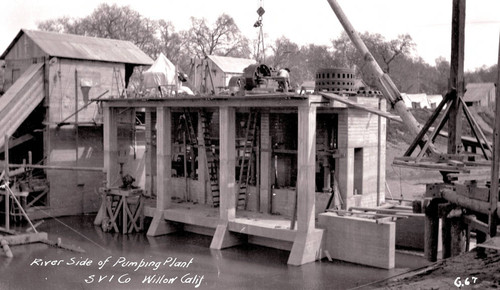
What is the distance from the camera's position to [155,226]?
35531 millimetres

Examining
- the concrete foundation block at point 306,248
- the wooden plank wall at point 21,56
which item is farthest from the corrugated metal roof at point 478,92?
the wooden plank wall at point 21,56

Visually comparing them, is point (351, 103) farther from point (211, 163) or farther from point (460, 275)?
point (460, 275)

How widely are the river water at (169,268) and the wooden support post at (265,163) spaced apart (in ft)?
8.60

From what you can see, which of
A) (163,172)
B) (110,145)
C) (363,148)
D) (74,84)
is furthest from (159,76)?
(363,148)

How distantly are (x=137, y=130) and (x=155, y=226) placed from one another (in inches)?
385

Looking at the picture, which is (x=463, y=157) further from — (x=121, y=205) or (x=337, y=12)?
(x=121, y=205)

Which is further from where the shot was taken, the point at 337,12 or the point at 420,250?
the point at 420,250

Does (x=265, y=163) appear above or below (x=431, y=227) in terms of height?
above

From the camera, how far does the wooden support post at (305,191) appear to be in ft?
92.9

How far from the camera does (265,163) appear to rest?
110 feet

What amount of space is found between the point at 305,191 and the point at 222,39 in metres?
46.8

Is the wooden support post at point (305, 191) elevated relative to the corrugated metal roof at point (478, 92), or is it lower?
lower

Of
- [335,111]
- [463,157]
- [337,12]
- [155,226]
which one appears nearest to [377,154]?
[335,111]

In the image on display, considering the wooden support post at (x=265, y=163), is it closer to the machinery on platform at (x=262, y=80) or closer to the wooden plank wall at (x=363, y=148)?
the machinery on platform at (x=262, y=80)
